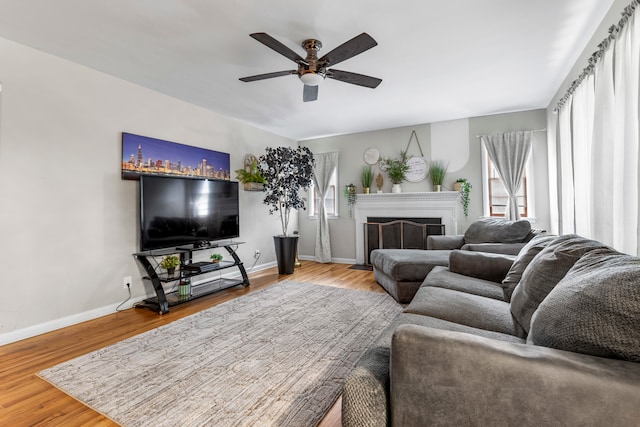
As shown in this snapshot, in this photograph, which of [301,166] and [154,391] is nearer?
[154,391]

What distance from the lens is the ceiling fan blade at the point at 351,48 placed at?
203cm

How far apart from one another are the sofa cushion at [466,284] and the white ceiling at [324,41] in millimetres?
2068

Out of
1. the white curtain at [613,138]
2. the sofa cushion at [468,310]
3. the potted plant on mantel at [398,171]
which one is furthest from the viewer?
the potted plant on mantel at [398,171]

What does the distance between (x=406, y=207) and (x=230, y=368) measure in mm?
4009

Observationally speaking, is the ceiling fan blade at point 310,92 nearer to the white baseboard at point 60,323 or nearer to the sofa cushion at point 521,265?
the sofa cushion at point 521,265

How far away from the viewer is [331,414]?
1574mm

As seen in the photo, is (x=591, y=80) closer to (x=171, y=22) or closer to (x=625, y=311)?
(x=625, y=311)

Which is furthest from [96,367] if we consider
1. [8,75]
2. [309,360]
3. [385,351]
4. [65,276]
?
[8,75]

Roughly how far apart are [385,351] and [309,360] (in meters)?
1.06

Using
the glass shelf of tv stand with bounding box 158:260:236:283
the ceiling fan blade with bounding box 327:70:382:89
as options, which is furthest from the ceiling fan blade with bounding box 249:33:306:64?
the glass shelf of tv stand with bounding box 158:260:236:283

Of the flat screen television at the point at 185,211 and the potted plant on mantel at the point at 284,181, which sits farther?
the potted plant on mantel at the point at 284,181

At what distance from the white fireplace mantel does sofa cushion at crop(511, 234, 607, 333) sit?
3.40 metres

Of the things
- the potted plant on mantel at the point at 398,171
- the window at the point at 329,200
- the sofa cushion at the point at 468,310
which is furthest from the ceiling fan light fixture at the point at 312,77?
the window at the point at 329,200

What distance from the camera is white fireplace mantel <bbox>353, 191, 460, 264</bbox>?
16.0 ft
